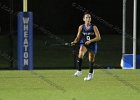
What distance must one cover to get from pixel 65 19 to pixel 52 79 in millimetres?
4157

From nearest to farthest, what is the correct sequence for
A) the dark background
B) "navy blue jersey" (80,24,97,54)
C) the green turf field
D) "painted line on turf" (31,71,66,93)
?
1. the green turf field
2. "painted line on turf" (31,71,66,93)
3. "navy blue jersey" (80,24,97,54)
4. the dark background

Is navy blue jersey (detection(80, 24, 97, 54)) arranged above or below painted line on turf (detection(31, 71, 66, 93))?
above

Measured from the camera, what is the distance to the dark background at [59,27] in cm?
1745

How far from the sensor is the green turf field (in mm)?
10867

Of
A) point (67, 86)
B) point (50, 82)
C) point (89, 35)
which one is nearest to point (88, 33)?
point (89, 35)

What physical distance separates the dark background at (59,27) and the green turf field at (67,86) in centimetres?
193

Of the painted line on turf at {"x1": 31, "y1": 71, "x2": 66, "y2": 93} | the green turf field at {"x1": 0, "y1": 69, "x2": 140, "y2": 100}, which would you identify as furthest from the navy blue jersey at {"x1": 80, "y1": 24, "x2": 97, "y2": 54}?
the painted line on turf at {"x1": 31, "y1": 71, "x2": 66, "y2": 93}

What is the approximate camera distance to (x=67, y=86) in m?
12.5

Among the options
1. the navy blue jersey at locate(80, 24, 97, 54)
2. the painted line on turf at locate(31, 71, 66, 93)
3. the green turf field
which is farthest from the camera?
the navy blue jersey at locate(80, 24, 97, 54)

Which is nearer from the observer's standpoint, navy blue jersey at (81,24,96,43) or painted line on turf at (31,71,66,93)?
painted line on turf at (31,71,66,93)

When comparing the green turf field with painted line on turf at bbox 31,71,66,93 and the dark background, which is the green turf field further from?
the dark background

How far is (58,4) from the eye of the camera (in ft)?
57.8

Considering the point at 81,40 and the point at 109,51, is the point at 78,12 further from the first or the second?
the point at 81,40

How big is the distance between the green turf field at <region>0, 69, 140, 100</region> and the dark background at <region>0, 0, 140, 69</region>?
1925 mm
